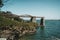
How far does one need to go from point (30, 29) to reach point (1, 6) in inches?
1845

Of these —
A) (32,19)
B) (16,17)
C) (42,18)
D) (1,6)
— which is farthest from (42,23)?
(1,6)

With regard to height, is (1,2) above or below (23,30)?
above

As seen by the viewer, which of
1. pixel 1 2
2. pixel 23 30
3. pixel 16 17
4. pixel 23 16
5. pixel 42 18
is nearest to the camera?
A: pixel 1 2

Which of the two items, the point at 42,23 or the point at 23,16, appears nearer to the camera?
the point at 23,16

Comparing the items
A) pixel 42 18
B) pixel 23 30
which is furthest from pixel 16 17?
pixel 23 30

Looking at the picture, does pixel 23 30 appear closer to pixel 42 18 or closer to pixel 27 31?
pixel 27 31

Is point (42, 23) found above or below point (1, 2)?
below

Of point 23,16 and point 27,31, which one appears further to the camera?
point 23,16

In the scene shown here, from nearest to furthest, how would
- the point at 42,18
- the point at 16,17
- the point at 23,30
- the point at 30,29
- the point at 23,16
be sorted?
the point at 23,30, the point at 30,29, the point at 16,17, the point at 23,16, the point at 42,18

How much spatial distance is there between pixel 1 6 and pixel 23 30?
3996 centimetres

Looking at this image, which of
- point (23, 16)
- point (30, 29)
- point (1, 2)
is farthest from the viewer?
point (23, 16)

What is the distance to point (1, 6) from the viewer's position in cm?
2378

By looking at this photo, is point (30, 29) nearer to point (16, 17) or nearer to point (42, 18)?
point (16, 17)

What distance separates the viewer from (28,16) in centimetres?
10594
